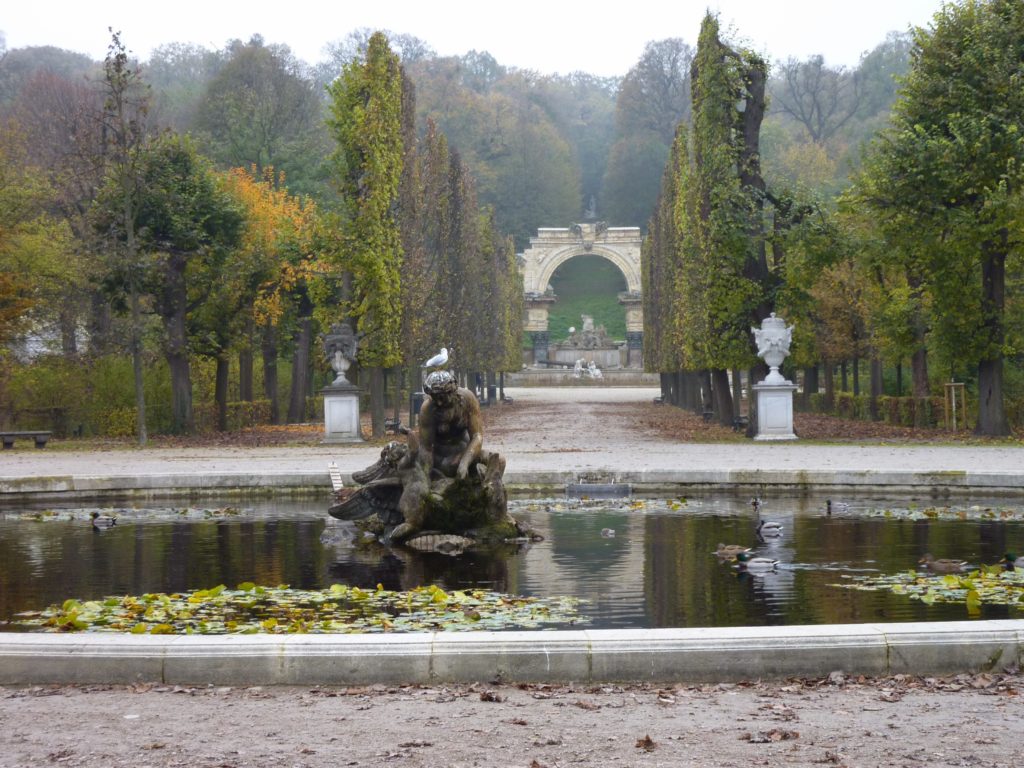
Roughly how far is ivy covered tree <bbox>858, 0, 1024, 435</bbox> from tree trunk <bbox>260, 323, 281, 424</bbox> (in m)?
19.2

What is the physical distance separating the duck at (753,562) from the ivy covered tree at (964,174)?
1536 centimetres

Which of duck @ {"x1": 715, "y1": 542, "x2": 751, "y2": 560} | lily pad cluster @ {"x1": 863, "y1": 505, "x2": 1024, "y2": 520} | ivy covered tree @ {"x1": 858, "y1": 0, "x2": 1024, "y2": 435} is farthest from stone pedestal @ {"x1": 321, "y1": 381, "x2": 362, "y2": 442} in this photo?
duck @ {"x1": 715, "y1": 542, "x2": 751, "y2": 560}

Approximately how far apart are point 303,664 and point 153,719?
2.53 ft

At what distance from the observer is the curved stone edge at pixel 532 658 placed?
6000 mm

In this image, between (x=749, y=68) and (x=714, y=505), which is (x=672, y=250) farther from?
(x=714, y=505)

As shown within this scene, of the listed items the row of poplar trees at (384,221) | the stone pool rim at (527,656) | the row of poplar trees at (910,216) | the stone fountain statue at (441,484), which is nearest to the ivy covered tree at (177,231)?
the row of poplar trees at (384,221)

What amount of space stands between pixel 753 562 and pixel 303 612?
11.5 feet

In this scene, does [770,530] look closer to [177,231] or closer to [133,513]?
[133,513]

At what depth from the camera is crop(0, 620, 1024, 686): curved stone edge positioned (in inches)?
236

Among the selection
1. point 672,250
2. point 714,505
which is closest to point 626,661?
point 714,505

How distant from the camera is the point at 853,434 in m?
27.3

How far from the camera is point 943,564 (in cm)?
895

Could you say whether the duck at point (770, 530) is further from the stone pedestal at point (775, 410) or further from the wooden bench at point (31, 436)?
the wooden bench at point (31, 436)

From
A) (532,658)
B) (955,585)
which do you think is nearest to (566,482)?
(955,585)
